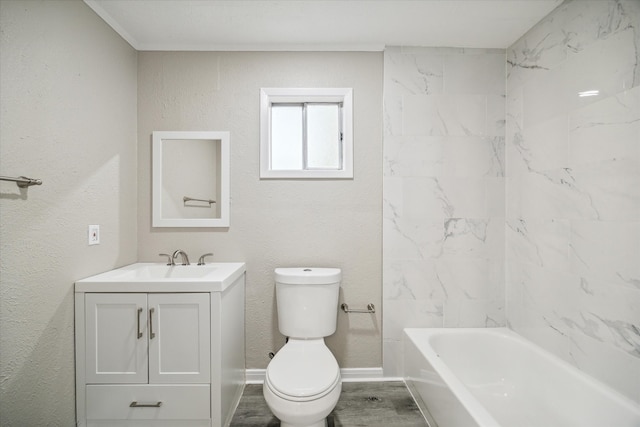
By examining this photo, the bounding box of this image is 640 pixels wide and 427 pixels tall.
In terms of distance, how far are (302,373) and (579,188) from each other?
161 centimetres

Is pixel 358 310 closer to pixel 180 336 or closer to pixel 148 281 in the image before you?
pixel 180 336

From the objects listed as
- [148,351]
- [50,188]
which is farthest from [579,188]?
[50,188]

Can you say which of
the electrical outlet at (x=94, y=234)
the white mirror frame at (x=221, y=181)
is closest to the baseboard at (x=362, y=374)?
the white mirror frame at (x=221, y=181)

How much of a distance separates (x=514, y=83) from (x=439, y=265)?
1.30m

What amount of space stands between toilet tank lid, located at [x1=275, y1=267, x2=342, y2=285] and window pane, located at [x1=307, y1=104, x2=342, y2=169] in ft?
2.44

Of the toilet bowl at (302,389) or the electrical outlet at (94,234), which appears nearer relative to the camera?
the toilet bowl at (302,389)

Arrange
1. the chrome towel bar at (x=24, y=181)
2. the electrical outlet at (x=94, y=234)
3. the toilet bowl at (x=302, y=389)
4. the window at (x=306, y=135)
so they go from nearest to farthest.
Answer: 1. the chrome towel bar at (x=24, y=181)
2. the toilet bowl at (x=302, y=389)
3. the electrical outlet at (x=94, y=234)
4. the window at (x=306, y=135)

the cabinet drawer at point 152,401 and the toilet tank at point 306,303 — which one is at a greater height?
the toilet tank at point 306,303

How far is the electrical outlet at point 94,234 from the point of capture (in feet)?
5.29

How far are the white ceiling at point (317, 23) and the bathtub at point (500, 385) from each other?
1911 millimetres

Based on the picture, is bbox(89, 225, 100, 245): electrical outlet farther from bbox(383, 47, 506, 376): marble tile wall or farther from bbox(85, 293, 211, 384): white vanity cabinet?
bbox(383, 47, 506, 376): marble tile wall

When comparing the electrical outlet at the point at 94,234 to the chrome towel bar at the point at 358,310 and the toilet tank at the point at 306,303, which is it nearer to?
the toilet tank at the point at 306,303

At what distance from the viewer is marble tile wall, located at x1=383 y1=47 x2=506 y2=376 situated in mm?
2039

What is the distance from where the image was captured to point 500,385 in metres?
1.77
